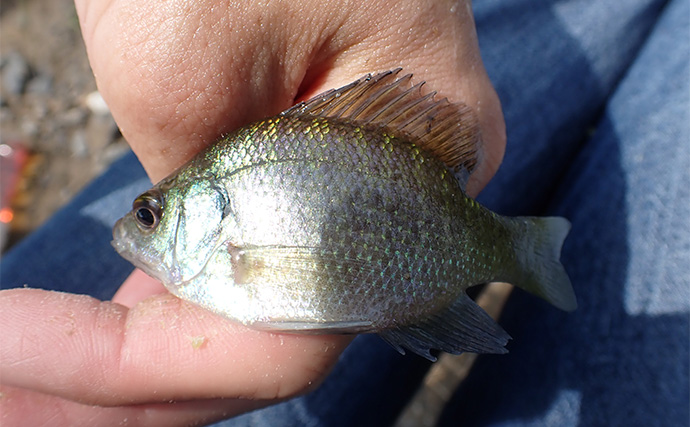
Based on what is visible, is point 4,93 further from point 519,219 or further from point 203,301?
point 519,219

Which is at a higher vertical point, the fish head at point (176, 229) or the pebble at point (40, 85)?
the pebble at point (40, 85)

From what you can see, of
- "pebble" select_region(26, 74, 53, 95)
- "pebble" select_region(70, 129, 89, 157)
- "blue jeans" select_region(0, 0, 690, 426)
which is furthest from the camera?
"pebble" select_region(26, 74, 53, 95)

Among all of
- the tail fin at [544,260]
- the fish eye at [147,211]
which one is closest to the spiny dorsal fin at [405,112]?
the tail fin at [544,260]

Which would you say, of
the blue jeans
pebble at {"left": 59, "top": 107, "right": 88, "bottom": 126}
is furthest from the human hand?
pebble at {"left": 59, "top": 107, "right": 88, "bottom": 126}

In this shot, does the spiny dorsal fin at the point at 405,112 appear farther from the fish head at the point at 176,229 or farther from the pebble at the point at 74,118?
the pebble at the point at 74,118

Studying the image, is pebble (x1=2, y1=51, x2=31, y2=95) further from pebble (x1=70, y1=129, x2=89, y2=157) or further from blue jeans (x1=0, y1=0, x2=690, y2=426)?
blue jeans (x1=0, y1=0, x2=690, y2=426)

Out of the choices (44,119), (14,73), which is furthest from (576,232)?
(14,73)
